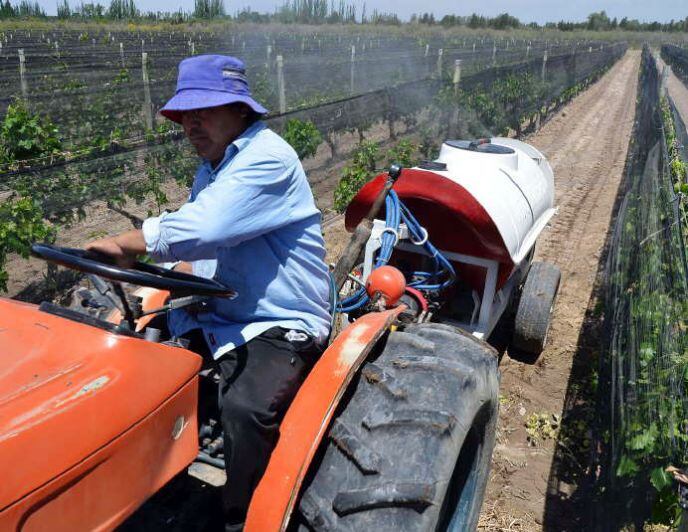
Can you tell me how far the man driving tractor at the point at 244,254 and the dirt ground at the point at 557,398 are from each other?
1.66 metres

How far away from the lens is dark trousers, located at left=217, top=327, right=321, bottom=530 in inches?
79.4

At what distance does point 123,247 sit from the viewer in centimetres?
190

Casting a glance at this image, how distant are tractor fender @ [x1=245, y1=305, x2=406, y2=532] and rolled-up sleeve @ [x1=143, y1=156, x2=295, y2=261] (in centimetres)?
50

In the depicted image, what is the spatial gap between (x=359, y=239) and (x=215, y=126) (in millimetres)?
1638

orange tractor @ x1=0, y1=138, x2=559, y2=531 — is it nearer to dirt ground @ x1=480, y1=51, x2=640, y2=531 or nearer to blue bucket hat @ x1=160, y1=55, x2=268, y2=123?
blue bucket hat @ x1=160, y1=55, x2=268, y2=123

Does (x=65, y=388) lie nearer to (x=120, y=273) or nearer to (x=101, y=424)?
(x=101, y=424)

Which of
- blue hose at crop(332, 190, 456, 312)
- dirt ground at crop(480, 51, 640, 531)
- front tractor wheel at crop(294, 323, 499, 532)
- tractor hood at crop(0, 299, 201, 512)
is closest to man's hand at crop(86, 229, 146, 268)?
tractor hood at crop(0, 299, 201, 512)

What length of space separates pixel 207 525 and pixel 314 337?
85cm

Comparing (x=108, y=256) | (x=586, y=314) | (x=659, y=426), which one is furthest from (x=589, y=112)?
(x=108, y=256)

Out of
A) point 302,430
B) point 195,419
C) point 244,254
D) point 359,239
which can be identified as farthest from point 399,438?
point 359,239

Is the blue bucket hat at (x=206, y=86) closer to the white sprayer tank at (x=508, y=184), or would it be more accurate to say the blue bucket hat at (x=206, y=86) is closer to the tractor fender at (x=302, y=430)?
the tractor fender at (x=302, y=430)

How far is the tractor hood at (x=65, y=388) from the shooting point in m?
1.44

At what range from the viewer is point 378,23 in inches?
3123

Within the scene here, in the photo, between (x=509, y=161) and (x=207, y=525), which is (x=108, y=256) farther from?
(x=509, y=161)
